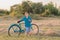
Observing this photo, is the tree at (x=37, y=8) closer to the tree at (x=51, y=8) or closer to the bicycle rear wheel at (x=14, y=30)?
the tree at (x=51, y=8)

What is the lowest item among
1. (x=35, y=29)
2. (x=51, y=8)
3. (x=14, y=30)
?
(x=51, y=8)

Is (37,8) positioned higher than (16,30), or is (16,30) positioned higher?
(16,30)

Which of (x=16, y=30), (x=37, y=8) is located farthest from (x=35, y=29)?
(x=37, y=8)

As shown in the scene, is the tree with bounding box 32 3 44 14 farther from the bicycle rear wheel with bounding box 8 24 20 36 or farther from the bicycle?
the bicycle rear wheel with bounding box 8 24 20 36

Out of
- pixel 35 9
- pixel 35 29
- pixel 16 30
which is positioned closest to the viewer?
pixel 16 30

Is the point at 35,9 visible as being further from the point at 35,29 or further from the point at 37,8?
the point at 35,29

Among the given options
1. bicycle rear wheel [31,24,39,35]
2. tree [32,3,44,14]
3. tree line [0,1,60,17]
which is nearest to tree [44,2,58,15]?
tree line [0,1,60,17]

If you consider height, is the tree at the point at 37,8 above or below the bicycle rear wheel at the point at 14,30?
below

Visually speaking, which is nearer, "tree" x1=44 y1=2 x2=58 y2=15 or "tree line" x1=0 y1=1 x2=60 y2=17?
"tree line" x1=0 y1=1 x2=60 y2=17

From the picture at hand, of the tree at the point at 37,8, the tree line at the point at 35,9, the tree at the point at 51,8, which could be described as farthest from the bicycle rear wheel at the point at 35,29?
the tree at the point at 51,8

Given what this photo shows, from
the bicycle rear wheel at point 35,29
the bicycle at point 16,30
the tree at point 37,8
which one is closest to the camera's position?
the bicycle at point 16,30

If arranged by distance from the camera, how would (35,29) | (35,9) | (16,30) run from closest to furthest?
(16,30) → (35,29) → (35,9)

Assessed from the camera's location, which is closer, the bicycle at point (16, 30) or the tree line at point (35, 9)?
the bicycle at point (16, 30)

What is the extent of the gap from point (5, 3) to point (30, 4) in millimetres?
2220
